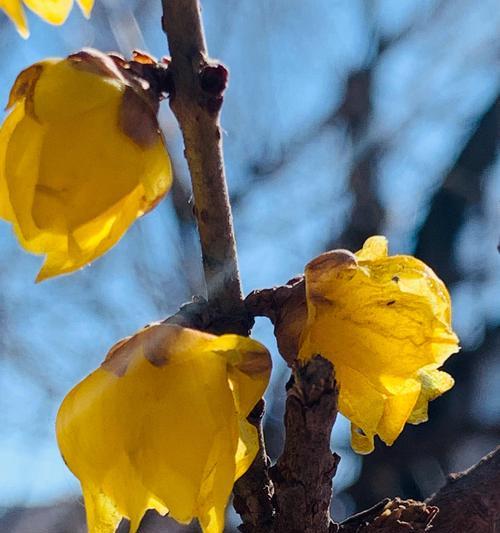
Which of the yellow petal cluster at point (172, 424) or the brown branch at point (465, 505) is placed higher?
the yellow petal cluster at point (172, 424)

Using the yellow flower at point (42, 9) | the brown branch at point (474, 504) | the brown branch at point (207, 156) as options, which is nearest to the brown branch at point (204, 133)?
the brown branch at point (207, 156)

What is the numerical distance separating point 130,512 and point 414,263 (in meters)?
0.27

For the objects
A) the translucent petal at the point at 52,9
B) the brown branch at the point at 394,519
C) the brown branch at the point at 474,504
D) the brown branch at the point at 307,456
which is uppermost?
the translucent petal at the point at 52,9

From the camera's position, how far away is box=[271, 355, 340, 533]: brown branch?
0.52 metres

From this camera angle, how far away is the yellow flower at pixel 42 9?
655mm

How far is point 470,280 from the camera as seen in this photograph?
8.63 feet

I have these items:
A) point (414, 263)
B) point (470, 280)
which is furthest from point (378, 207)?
point (414, 263)

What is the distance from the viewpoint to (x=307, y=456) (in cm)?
54

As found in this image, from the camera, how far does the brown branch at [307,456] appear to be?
517 millimetres

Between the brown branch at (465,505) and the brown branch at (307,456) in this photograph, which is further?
the brown branch at (465,505)

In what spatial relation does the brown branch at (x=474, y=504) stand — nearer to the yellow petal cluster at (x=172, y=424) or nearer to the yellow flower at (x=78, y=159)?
the yellow petal cluster at (x=172, y=424)

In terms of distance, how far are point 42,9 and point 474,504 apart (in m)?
0.51

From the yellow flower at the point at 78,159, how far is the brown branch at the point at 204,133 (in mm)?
27

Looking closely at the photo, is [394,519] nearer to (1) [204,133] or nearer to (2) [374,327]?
(2) [374,327]
